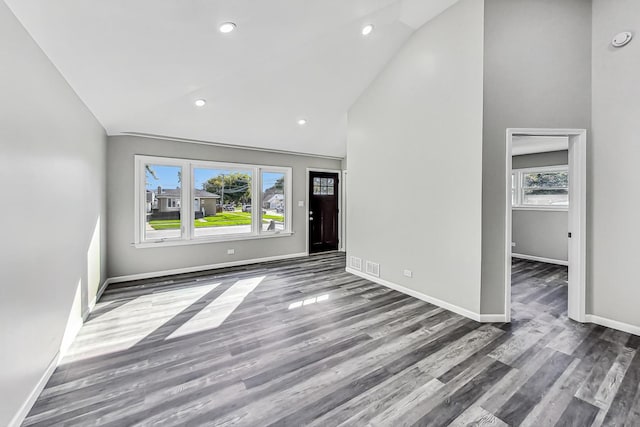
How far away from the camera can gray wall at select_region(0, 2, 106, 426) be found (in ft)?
5.24

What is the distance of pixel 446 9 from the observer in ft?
11.1

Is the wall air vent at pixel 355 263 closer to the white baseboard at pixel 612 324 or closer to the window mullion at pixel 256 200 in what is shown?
the window mullion at pixel 256 200

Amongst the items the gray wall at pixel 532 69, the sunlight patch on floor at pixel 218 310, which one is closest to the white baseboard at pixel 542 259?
the gray wall at pixel 532 69

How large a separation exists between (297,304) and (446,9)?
4.11m

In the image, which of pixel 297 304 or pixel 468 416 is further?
pixel 297 304

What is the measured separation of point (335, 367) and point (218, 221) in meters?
4.11

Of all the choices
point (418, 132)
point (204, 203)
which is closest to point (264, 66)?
point (418, 132)

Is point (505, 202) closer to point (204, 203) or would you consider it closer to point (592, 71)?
point (592, 71)

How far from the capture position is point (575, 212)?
3.11 meters

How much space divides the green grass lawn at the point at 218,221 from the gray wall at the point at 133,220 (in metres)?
0.38

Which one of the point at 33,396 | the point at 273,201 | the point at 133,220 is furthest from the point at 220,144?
the point at 33,396

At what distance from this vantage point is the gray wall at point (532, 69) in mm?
3018

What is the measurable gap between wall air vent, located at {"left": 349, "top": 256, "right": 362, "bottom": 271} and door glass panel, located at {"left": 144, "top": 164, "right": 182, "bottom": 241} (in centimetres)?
321

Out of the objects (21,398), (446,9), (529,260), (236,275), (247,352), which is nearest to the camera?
(21,398)
